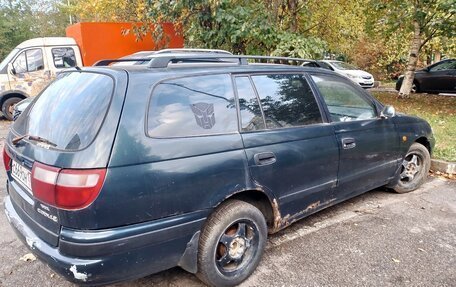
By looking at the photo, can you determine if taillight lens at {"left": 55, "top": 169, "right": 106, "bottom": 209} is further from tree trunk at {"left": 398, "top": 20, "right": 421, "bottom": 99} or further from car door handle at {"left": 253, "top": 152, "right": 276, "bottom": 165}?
tree trunk at {"left": 398, "top": 20, "right": 421, "bottom": 99}

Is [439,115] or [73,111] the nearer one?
[73,111]

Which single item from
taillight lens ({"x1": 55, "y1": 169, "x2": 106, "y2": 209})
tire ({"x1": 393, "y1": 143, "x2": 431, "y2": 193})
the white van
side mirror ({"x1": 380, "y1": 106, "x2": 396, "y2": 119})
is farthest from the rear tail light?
the white van

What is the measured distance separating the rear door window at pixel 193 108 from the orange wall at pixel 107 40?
349 inches

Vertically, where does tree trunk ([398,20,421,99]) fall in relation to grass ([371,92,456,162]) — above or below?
above

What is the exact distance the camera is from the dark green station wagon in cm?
204

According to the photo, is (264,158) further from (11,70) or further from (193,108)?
(11,70)

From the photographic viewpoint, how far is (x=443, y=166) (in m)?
5.14

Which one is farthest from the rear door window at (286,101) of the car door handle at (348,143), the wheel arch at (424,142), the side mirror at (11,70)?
the side mirror at (11,70)

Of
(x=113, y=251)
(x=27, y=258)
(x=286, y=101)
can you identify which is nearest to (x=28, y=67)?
(x=27, y=258)

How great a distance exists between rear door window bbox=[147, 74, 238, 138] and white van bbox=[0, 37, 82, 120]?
8387mm

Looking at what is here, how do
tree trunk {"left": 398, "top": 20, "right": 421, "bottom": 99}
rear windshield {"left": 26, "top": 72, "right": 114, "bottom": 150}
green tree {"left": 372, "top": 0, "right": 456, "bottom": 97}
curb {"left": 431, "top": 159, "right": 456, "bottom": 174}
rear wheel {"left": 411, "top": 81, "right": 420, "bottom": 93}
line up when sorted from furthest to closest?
1. rear wheel {"left": 411, "top": 81, "right": 420, "bottom": 93}
2. tree trunk {"left": 398, "top": 20, "right": 421, "bottom": 99}
3. green tree {"left": 372, "top": 0, "right": 456, "bottom": 97}
4. curb {"left": 431, "top": 159, "right": 456, "bottom": 174}
5. rear windshield {"left": 26, "top": 72, "right": 114, "bottom": 150}

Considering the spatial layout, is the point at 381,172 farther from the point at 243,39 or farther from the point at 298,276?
the point at 243,39

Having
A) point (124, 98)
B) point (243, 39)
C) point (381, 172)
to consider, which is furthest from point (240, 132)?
point (243, 39)

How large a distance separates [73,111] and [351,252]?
2.54m
